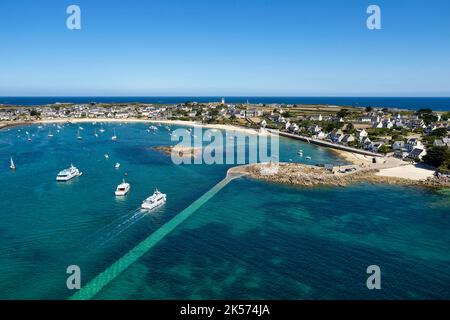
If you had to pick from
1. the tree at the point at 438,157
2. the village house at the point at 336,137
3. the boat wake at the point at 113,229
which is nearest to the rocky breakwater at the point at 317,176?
the tree at the point at 438,157

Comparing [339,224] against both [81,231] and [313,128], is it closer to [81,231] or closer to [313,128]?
[81,231]

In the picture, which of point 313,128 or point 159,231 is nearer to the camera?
point 159,231

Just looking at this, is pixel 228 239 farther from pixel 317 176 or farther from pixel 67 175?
pixel 67 175

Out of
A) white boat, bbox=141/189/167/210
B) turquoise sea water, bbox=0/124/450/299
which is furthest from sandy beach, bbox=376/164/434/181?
white boat, bbox=141/189/167/210

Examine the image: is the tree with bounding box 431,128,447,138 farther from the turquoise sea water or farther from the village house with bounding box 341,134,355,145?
the turquoise sea water
